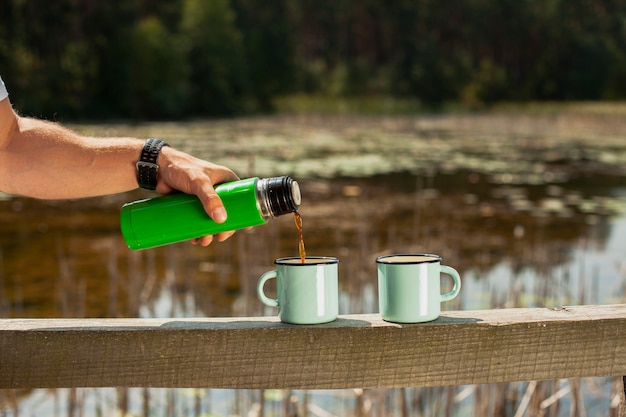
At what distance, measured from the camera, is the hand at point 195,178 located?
4.36ft

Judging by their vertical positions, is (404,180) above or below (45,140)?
below

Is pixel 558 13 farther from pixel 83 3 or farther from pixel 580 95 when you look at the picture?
pixel 83 3

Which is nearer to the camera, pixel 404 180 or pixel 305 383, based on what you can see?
pixel 305 383

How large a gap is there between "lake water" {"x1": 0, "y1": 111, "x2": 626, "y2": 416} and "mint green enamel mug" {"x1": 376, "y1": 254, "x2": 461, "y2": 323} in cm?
133

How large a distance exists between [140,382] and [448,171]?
10.5 metres

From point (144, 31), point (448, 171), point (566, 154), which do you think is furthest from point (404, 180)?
point (144, 31)

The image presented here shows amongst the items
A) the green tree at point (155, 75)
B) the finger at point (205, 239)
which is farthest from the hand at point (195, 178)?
the green tree at point (155, 75)

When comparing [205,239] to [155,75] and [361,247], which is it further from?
[155,75]

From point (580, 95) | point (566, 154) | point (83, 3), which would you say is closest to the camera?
point (566, 154)

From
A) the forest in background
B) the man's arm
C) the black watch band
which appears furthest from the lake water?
the forest in background

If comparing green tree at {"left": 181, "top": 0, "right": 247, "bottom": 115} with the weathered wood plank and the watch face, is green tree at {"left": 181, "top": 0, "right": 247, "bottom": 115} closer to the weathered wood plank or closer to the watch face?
the watch face

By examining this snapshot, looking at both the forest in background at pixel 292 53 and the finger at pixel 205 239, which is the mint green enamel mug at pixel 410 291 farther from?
the forest in background at pixel 292 53

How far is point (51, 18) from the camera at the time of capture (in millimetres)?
31953

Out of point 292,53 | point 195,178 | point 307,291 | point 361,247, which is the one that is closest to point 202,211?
point 195,178
